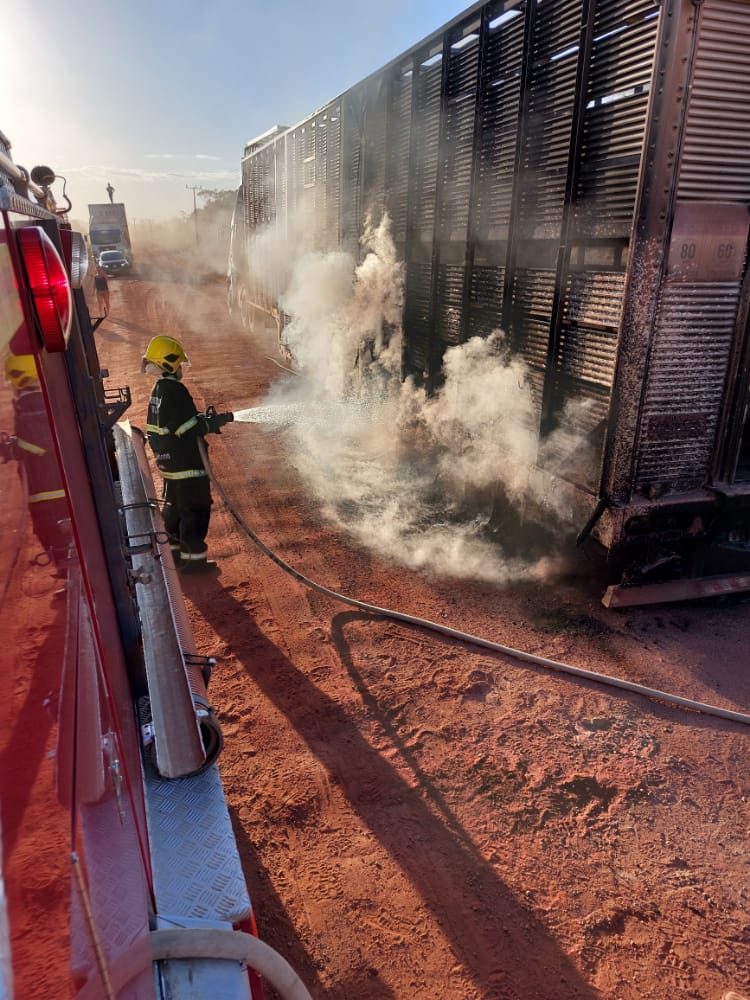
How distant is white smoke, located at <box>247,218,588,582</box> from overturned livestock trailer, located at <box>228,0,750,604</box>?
0.41 m

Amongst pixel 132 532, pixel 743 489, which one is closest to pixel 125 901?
pixel 132 532

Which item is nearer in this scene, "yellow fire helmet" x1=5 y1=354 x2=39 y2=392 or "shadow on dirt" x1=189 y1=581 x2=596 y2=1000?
"yellow fire helmet" x1=5 y1=354 x2=39 y2=392

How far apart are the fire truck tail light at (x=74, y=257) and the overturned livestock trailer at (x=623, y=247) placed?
12.0 ft

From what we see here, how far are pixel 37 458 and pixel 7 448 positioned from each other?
253mm

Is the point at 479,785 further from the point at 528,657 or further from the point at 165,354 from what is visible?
the point at 165,354

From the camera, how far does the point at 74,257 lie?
8.93ft

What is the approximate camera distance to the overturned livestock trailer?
180 inches

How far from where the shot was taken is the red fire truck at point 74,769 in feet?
2.79

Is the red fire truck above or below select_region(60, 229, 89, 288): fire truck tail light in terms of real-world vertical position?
below

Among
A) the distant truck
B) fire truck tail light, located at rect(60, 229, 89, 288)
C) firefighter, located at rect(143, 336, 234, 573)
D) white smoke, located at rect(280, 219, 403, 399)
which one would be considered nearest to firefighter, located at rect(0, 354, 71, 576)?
fire truck tail light, located at rect(60, 229, 89, 288)

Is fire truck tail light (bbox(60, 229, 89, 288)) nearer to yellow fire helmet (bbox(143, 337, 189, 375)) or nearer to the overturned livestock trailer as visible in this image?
yellow fire helmet (bbox(143, 337, 189, 375))

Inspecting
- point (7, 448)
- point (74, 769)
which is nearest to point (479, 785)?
point (74, 769)

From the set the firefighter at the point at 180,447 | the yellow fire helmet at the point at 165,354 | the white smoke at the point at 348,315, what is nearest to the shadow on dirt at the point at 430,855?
the firefighter at the point at 180,447

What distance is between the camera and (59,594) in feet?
3.76
